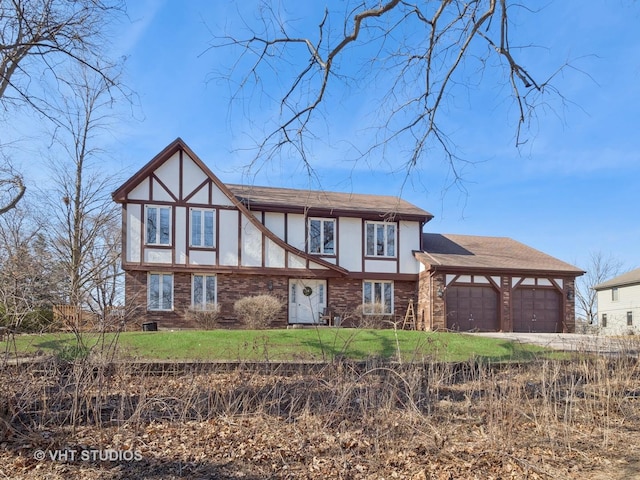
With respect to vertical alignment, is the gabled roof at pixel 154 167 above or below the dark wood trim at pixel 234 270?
above

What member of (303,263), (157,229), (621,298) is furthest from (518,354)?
(621,298)

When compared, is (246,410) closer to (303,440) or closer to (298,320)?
(303,440)

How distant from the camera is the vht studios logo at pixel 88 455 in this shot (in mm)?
4660

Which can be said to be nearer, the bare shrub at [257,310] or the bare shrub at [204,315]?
the bare shrub at [257,310]

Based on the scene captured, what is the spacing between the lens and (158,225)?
18.0 meters

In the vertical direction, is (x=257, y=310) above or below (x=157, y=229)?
below

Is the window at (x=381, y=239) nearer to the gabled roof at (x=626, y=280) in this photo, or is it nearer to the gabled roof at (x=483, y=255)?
the gabled roof at (x=483, y=255)

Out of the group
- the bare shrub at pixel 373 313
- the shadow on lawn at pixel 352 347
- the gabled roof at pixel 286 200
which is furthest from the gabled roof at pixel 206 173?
the shadow on lawn at pixel 352 347

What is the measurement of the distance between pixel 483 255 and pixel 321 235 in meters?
7.19

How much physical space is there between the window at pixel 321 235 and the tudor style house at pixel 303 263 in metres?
0.04

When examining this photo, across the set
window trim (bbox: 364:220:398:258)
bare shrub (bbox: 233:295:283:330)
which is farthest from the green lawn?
window trim (bbox: 364:220:398:258)

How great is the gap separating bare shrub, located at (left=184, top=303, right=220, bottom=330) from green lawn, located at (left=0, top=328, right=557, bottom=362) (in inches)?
188

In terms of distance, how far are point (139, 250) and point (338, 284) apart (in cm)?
770

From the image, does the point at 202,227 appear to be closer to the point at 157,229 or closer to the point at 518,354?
→ the point at 157,229
